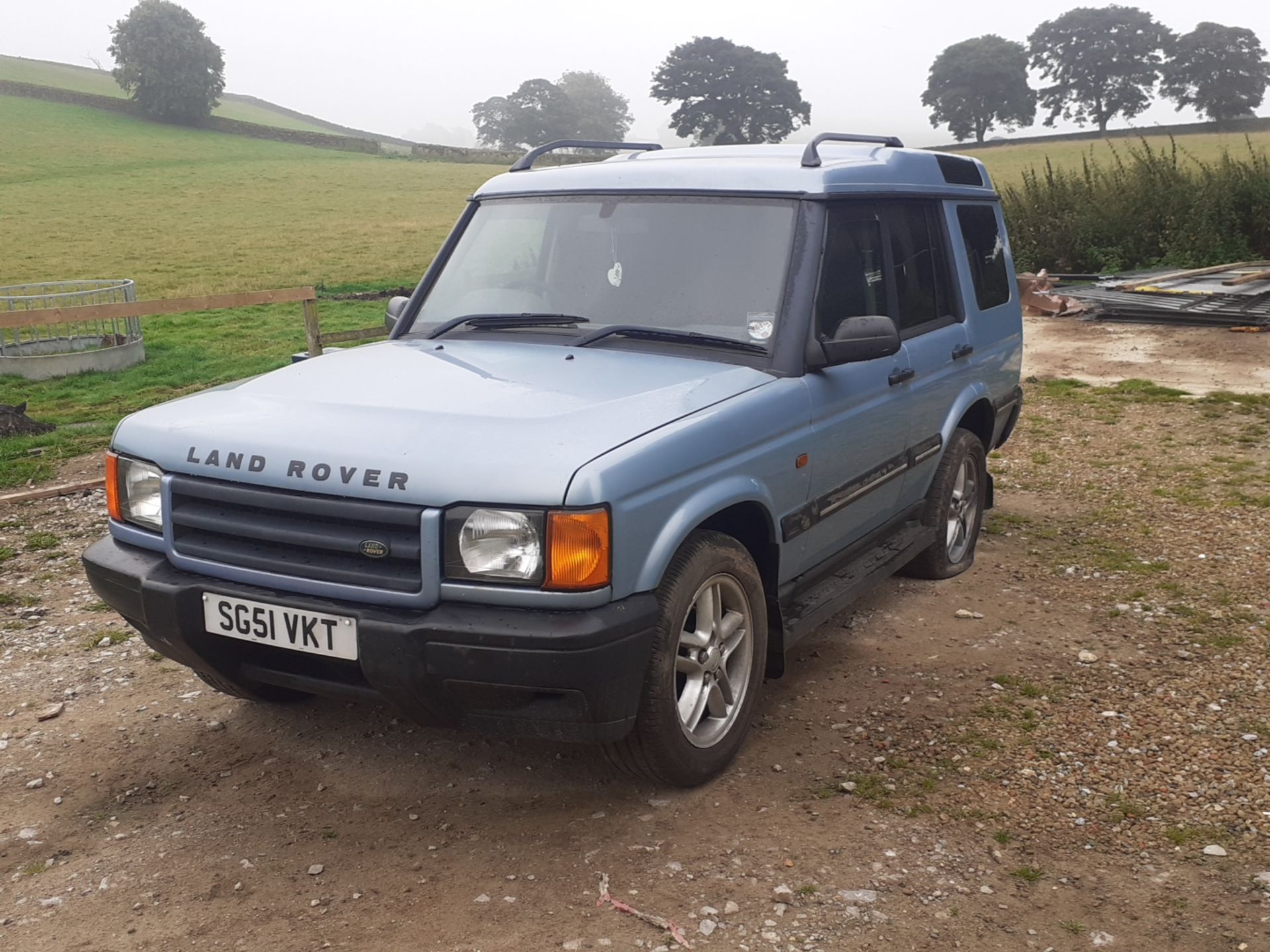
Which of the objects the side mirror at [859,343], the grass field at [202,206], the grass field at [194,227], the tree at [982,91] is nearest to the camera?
the side mirror at [859,343]

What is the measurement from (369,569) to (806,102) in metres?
98.5

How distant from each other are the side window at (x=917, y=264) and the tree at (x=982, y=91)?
3616 inches

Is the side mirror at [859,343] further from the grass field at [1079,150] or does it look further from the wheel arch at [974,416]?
the grass field at [1079,150]

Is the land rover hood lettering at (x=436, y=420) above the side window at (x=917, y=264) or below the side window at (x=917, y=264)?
below

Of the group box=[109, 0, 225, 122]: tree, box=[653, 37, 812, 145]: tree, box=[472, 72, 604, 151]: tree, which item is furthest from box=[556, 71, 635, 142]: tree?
box=[109, 0, 225, 122]: tree

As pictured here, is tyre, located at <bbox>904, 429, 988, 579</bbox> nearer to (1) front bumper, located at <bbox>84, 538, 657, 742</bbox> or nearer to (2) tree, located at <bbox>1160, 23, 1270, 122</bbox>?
(1) front bumper, located at <bbox>84, 538, 657, 742</bbox>

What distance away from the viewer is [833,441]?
448 centimetres

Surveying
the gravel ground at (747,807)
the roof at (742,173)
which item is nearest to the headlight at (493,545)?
the gravel ground at (747,807)

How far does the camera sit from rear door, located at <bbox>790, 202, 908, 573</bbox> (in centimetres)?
441

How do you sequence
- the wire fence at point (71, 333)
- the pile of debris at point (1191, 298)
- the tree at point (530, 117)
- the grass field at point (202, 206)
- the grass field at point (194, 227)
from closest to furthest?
the grass field at point (194, 227)
the wire fence at point (71, 333)
the pile of debris at point (1191, 298)
the grass field at point (202, 206)
the tree at point (530, 117)

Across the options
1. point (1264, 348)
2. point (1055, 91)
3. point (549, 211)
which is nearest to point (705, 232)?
point (549, 211)

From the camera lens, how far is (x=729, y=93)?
9300 centimetres

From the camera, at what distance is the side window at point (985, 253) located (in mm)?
6039

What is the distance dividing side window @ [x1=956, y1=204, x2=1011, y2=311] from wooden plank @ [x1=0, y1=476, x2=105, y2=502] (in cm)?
603
